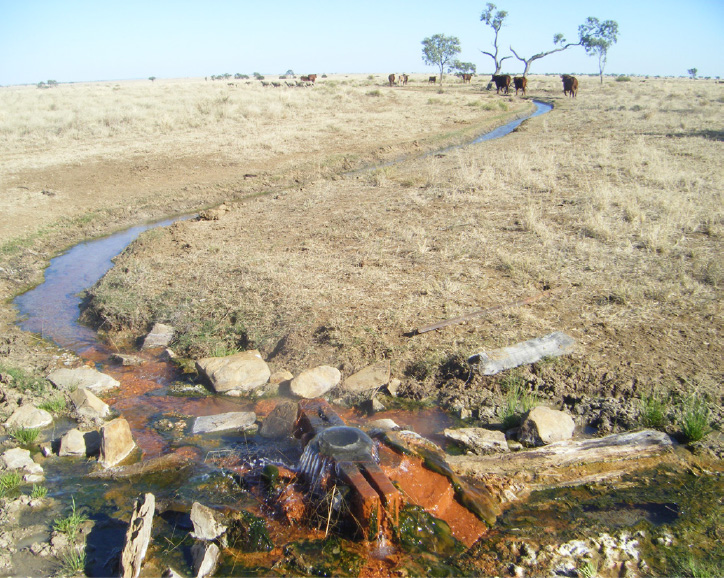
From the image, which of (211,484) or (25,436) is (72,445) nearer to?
(25,436)

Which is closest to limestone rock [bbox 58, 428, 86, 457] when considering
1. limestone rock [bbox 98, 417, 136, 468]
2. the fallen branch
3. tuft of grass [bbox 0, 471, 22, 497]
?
limestone rock [bbox 98, 417, 136, 468]

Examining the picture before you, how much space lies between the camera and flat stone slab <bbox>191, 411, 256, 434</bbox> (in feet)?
15.1

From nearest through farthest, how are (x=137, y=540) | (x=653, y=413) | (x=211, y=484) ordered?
(x=137, y=540) < (x=211, y=484) < (x=653, y=413)

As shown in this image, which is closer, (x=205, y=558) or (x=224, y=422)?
(x=205, y=558)

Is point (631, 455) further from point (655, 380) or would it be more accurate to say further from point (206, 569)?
point (206, 569)

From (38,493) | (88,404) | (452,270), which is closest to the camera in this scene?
(38,493)

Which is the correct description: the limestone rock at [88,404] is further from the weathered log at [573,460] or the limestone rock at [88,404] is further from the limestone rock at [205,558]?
the weathered log at [573,460]

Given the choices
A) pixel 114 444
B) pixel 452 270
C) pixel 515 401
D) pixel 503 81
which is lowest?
pixel 114 444

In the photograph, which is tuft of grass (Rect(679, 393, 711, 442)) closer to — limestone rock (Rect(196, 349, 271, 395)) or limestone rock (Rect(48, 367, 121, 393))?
limestone rock (Rect(196, 349, 271, 395))

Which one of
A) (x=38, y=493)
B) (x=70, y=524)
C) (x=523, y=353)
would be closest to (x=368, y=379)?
(x=523, y=353)

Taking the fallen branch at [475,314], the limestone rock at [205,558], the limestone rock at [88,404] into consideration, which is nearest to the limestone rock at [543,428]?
the fallen branch at [475,314]

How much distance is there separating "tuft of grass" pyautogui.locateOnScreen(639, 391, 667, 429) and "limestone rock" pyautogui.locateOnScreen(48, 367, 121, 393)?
491cm

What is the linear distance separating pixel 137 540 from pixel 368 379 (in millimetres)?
2547

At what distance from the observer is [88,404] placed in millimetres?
4840
